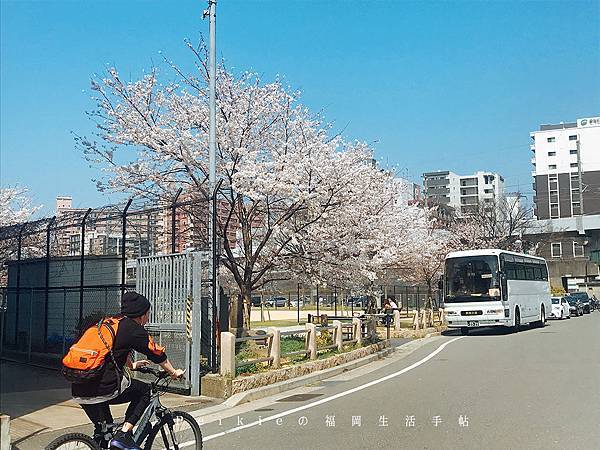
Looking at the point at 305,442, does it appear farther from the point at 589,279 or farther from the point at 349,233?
the point at 589,279

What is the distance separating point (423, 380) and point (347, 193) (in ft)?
22.4

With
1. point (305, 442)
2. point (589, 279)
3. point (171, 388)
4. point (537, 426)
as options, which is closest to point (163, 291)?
point (171, 388)

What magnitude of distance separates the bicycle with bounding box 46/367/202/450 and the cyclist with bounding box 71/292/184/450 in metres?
0.07

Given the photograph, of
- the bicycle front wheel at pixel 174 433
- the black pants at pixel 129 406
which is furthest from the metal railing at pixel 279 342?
the black pants at pixel 129 406

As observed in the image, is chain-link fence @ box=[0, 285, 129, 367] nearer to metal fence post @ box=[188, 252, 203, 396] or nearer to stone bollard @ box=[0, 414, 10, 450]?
metal fence post @ box=[188, 252, 203, 396]

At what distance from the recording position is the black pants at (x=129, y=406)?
5953mm

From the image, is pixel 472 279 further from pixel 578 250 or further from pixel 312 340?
pixel 578 250

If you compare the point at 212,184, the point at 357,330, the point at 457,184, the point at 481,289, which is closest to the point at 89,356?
the point at 212,184

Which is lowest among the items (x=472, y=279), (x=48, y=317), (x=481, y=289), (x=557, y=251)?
(x=48, y=317)

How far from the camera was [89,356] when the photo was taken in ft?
18.7

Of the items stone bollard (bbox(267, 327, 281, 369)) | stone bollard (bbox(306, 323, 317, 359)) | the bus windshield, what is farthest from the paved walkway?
the bus windshield

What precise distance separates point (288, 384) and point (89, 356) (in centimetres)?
801

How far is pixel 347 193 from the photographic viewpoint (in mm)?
19125

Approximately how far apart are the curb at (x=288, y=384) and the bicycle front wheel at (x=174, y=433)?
14.9 feet
